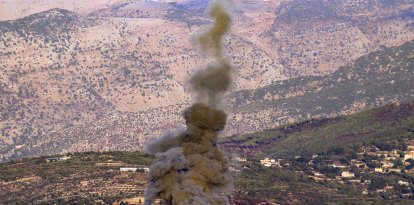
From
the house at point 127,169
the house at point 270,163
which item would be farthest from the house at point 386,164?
the house at point 127,169

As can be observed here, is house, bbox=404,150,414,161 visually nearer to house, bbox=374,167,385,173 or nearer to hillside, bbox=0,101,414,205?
hillside, bbox=0,101,414,205

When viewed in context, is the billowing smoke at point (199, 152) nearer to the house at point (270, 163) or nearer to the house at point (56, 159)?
the house at point (56, 159)

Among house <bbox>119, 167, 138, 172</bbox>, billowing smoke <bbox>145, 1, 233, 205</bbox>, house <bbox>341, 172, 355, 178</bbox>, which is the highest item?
billowing smoke <bbox>145, 1, 233, 205</bbox>

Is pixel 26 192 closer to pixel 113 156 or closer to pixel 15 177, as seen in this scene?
pixel 15 177

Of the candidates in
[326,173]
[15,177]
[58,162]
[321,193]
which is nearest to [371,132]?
[326,173]

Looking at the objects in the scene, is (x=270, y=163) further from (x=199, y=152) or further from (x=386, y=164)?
(x=199, y=152)

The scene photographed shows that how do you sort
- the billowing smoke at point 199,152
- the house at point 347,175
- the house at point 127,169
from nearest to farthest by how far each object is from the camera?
the billowing smoke at point 199,152, the house at point 127,169, the house at point 347,175

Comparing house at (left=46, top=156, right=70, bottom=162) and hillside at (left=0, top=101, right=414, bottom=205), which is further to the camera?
house at (left=46, top=156, right=70, bottom=162)

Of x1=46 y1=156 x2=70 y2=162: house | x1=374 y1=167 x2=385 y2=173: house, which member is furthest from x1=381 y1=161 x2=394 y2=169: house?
x1=46 y1=156 x2=70 y2=162: house
